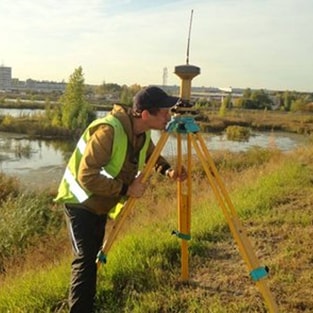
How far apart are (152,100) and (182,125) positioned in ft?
0.85

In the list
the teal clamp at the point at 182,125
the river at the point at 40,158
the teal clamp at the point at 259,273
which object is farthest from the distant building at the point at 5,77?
the teal clamp at the point at 259,273

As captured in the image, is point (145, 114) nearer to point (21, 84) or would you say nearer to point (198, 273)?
point (198, 273)

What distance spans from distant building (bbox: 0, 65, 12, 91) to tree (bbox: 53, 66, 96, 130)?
116m

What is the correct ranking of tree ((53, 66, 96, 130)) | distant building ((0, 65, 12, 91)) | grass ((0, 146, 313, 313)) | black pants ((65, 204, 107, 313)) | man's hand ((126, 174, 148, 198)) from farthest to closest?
distant building ((0, 65, 12, 91)) → tree ((53, 66, 96, 130)) → grass ((0, 146, 313, 313)) → black pants ((65, 204, 107, 313)) → man's hand ((126, 174, 148, 198))

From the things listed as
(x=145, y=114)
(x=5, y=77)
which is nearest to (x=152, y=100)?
(x=145, y=114)

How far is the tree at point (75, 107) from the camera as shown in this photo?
3591 centimetres

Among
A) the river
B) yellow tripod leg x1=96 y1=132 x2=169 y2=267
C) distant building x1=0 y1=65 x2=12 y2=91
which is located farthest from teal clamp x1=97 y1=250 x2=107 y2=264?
distant building x1=0 y1=65 x2=12 y2=91

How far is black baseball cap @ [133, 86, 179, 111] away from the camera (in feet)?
9.07

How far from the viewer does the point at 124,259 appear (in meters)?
3.77

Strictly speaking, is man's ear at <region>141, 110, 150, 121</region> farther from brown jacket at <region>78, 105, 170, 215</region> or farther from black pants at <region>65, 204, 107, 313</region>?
black pants at <region>65, 204, 107, 313</region>

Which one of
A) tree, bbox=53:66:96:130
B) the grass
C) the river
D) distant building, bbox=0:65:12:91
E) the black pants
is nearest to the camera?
the black pants

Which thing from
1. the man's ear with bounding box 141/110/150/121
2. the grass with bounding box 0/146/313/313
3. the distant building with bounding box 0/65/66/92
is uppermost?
the distant building with bounding box 0/65/66/92

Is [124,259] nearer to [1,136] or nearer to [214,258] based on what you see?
[214,258]

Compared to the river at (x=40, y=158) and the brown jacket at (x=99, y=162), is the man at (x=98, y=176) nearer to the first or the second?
the brown jacket at (x=99, y=162)
